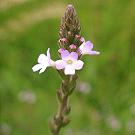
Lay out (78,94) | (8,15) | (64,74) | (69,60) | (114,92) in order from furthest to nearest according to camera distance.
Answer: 1. (78,94)
2. (114,92)
3. (8,15)
4. (64,74)
5. (69,60)

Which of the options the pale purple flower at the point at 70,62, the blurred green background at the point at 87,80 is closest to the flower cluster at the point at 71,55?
the pale purple flower at the point at 70,62

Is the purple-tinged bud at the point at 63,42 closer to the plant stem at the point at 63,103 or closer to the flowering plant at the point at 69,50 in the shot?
the flowering plant at the point at 69,50

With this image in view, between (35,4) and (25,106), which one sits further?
(25,106)

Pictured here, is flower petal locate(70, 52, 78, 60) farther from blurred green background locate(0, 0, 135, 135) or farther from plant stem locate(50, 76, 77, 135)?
blurred green background locate(0, 0, 135, 135)

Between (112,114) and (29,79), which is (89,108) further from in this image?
(29,79)

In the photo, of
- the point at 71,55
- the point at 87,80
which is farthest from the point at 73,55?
the point at 87,80

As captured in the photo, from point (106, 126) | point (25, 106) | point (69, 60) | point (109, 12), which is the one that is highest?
point (109, 12)

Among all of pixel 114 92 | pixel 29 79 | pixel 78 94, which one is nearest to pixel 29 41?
pixel 29 79

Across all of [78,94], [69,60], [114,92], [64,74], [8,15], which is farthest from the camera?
[78,94]
